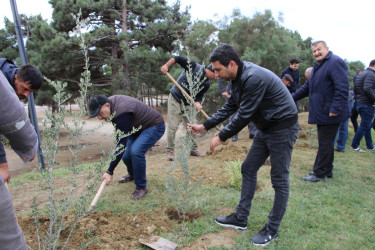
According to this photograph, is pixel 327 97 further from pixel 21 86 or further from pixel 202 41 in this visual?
pixel 202 41

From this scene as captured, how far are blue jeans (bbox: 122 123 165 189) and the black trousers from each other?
2.50m

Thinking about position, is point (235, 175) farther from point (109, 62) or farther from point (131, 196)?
point (109, 62)

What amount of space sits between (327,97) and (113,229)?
3533 millimetres

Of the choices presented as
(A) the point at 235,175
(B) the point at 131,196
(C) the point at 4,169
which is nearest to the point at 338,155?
(A) the point at 235,175

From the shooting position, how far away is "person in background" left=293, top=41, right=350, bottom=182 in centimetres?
399

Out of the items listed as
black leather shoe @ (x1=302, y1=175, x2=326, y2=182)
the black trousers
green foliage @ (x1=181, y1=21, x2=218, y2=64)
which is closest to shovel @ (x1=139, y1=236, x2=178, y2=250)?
black leather shoe @ (x1=302, y1=175, x2=326, y2=182)

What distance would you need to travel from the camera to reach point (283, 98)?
253 cm

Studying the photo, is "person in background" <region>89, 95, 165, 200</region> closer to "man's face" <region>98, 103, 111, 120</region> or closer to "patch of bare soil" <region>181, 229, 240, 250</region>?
"man's face" <region>98, 103, 111, 120</region>

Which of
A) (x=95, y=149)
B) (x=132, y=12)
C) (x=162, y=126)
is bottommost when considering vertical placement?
(x=95, y=149)

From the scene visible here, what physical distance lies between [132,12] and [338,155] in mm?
9758

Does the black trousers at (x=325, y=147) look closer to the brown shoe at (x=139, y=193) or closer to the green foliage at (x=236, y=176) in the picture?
the green foliage at (x=236, y=176)

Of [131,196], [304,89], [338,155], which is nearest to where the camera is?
[131,196]

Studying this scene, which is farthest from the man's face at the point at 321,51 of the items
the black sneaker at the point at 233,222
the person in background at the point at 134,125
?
the black sneaker at the point at 233,222

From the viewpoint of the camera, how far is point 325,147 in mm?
4266
